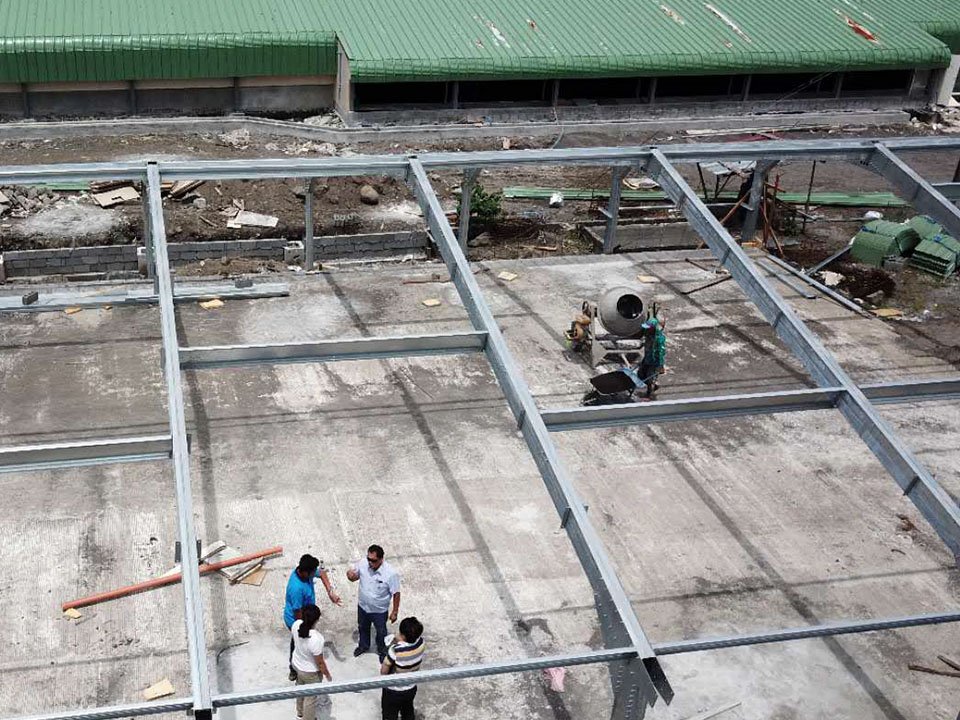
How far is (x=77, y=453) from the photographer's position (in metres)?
8.98

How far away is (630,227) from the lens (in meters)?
19.6

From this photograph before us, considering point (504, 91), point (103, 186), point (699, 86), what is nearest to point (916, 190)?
point (504, 91)

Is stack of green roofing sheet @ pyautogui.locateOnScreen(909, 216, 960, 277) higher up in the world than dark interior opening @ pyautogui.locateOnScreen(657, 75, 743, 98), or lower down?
lower down

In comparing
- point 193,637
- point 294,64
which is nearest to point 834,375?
point 193,637

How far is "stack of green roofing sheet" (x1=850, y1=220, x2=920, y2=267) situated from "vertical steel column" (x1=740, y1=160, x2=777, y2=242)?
1.96 metres

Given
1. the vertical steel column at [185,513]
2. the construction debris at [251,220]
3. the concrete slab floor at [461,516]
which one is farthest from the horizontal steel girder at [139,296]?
the vertical steel column at [185,513]

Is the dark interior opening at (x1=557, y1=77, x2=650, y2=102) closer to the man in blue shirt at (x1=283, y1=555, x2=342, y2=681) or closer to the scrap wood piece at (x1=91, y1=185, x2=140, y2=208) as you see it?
the scrap wood piece at (x1=91, y1=185, x2=140, y2=208)

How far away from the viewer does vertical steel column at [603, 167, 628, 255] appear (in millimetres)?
17406

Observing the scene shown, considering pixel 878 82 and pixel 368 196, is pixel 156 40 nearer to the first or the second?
pixel 368 196

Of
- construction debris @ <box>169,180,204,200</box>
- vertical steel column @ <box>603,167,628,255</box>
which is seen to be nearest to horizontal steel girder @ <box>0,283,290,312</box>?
Answer: construction debris @ <box>169,180,204,200</box>

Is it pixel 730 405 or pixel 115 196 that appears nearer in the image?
pixel 730 405

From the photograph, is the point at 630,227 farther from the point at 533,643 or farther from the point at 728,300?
the point at 533,643

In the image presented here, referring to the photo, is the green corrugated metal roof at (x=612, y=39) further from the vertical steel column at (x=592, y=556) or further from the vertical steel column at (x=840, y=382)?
the vertical steel column at (x=592, y=556)

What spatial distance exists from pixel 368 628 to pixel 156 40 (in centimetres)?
1851
